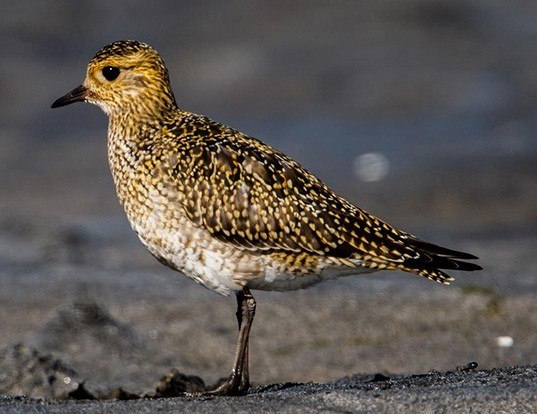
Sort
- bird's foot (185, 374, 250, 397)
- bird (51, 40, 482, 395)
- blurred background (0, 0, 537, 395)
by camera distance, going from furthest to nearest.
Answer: blurred background (0, 0, 537, 395) → bird (51, 40, 482, 395) → bird's foot (185, 374, 250, 397)

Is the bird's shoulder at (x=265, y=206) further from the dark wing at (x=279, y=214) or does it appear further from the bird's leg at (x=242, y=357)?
the bird's leg at (x=242, y=357)

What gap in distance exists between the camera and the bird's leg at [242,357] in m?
5.96

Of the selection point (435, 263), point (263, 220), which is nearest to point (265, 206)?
point (263, 220)

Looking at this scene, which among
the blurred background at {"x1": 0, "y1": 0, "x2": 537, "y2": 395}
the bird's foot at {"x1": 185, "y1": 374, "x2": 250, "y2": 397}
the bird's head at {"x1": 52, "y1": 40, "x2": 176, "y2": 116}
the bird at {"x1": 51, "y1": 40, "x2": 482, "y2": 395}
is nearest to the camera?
the bird's foot at {"x1": 185, "y1": 374, "x2": 250, "y2": 397}

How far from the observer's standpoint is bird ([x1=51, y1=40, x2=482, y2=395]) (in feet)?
19.7

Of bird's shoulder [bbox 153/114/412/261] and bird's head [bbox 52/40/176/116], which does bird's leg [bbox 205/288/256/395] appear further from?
bird's head [bbox 52/40/176/116]

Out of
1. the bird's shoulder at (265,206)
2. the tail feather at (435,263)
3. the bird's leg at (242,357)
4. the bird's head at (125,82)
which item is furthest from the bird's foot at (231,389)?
the bird's head at (125,82)

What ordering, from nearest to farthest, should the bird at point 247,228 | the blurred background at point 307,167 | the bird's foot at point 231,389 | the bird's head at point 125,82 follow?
the bird's foot at point 231,389 → the bird at point 247,228 → the bird's head at point 125,82 → the blurred background at point 307,167

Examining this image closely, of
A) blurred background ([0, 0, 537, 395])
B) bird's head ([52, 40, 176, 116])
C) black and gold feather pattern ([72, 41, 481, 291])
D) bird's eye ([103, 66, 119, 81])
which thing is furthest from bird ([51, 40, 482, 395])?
blurred background ([0, 0, 537, 395])

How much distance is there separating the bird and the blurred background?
0.89 m

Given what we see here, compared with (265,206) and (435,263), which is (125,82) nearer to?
(265,206)

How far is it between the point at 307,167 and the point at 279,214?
7.83 m

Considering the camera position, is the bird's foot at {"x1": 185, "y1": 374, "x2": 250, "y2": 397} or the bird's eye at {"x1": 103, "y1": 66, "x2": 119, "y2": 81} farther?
the bird's eye at {"x1": 103, "y1": 66, "x2": 119, "y2": 81}

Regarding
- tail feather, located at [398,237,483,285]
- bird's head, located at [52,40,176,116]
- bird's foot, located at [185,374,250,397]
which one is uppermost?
bird's head, located at [52,40,176,116]
